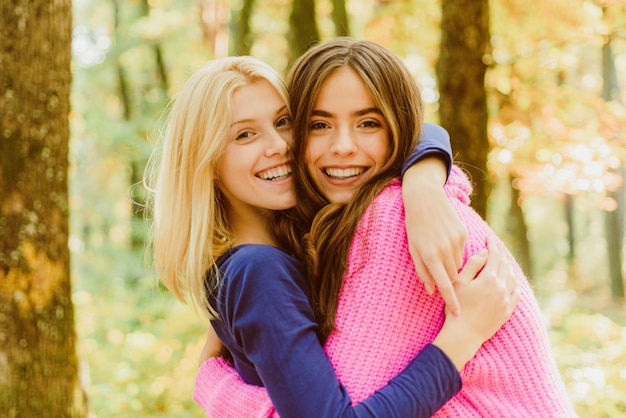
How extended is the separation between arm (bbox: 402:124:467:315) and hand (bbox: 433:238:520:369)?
0.14 feet

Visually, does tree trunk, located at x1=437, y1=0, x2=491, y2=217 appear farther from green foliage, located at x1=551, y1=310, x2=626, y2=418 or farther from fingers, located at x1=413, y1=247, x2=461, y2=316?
green foliage, located at x1=551, y1=310, x2=626, y2=418

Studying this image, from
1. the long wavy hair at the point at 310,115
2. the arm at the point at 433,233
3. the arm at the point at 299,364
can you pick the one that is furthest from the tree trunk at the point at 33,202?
the arm at the point at 433,233

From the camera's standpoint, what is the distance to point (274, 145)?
2.08 metres

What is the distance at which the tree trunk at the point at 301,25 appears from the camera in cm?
722

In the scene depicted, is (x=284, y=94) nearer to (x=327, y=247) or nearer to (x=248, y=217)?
(x=248, y=217)

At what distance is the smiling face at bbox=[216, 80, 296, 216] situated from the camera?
2076mm

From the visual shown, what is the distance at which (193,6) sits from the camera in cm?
1323

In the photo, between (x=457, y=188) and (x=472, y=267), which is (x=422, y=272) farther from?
(x=457, y=188)

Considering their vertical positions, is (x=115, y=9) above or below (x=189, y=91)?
above

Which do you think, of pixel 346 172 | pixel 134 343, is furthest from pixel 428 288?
pixel 134 343

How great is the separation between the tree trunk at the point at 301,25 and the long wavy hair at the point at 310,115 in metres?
5.34

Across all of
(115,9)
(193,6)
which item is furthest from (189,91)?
(115,9)

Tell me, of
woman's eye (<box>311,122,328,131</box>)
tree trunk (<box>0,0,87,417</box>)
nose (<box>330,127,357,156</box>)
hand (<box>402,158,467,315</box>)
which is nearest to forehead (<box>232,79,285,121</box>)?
woman's eye (<box>311,122,328,131</box>)

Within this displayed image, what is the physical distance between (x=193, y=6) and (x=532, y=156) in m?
8.47
